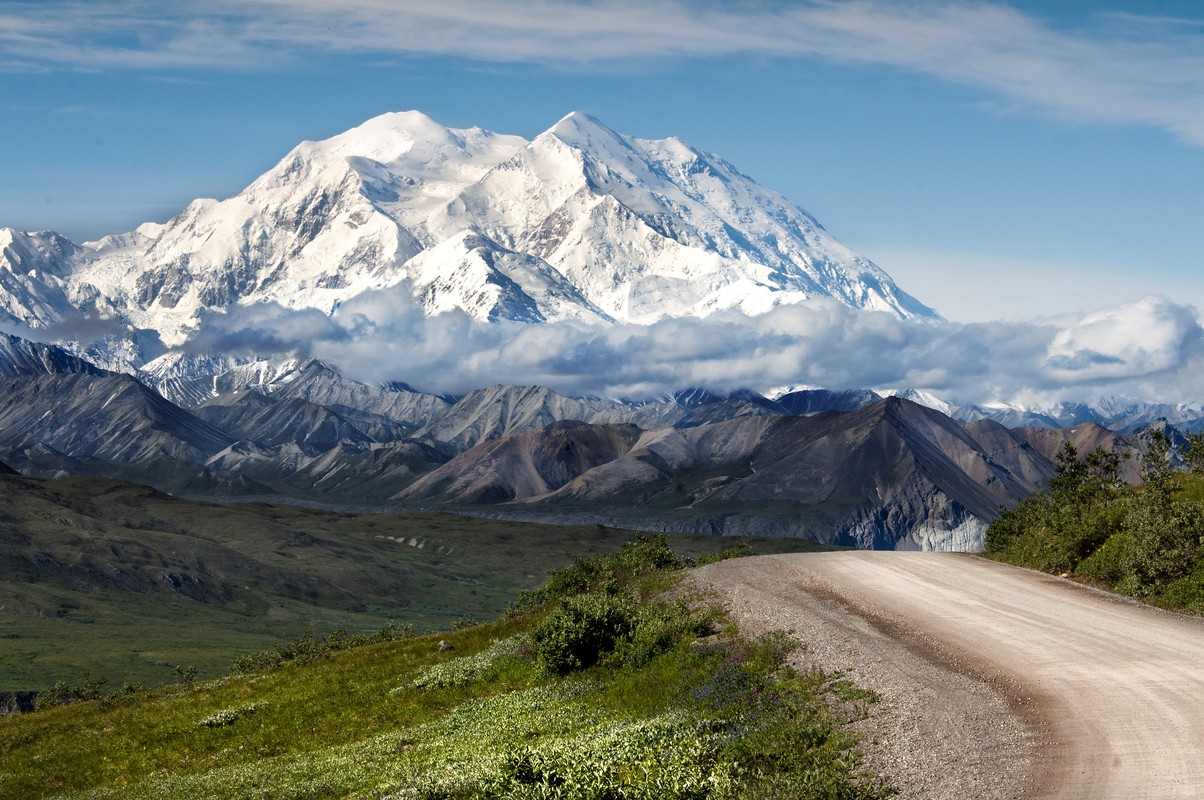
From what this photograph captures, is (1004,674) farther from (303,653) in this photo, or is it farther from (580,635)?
(303,653)

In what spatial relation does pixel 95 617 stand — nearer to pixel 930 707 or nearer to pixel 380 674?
pixel 380 674

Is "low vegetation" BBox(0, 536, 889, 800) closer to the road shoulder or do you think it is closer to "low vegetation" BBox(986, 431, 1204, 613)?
the road shoulder

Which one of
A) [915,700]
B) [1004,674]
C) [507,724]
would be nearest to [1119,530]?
[1004,674]

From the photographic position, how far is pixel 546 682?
34.9 m

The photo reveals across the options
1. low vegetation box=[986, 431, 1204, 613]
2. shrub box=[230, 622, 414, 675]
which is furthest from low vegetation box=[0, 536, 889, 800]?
low vegetation box=[986, 431, 1204, 613]

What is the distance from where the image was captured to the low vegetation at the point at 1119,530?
3869 centimetres

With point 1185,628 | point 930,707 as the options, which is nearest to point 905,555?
point 1185,628

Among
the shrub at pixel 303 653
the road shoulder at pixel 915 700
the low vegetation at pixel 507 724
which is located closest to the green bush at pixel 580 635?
the low vegetation at pixel 507 724

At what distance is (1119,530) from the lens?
151ft

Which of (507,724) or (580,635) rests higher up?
(580,635)

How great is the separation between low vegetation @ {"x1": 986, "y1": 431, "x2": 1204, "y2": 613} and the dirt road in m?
1.33

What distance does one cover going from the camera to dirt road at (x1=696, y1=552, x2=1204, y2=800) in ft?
67.7

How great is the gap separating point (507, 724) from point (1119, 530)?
85.8 ft

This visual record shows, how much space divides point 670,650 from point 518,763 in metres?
13.0
